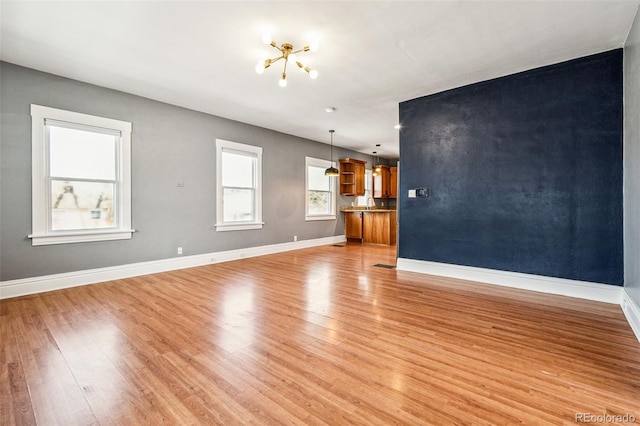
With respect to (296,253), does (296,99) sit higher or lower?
higher

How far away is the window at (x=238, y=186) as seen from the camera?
19.0 feet

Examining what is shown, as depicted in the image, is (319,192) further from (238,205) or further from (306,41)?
(306,41)

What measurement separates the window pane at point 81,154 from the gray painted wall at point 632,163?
6.31m

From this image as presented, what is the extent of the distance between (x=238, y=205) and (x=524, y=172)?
5046 millimetres

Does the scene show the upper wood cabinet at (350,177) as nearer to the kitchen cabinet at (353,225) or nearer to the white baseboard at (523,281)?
the kitchen cabinet at (353,225)

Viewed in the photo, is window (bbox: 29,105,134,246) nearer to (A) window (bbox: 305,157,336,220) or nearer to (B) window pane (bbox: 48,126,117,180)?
(B) window pane (bbox: 48,126,117,180)

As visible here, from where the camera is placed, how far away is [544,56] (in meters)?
3.44

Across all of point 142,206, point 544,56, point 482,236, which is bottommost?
point 482,236

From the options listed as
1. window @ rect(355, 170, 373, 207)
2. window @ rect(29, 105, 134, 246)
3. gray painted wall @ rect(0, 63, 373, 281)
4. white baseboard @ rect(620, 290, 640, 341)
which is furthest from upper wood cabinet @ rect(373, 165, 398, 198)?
window @ rect(29, 105, 134, 246)

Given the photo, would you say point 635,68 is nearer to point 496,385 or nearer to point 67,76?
point 496,385

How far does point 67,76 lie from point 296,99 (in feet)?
10.4

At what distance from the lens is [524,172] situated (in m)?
3.85

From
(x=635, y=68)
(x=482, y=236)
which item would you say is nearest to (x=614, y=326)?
(x=482, y=236)

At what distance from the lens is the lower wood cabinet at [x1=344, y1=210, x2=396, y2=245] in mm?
7934
